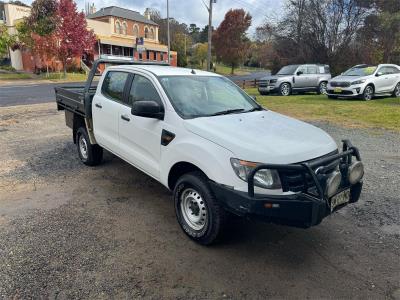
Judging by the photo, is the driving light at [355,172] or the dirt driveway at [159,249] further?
the driving light at [355,172]

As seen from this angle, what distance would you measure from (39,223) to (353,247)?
3.54 m

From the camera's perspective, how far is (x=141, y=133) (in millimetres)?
4297

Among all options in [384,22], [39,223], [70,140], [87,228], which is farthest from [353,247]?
[384,22]

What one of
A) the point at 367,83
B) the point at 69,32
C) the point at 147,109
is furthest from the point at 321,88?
the point at 69,32

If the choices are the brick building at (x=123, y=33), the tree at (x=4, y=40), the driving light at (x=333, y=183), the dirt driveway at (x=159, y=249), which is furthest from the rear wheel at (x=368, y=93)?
the brick building at (x=123, y=33)

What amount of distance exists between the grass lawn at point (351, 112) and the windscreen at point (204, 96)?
6.42 metres

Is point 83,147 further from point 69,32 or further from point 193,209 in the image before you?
point 69,32

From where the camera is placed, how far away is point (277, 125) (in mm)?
3857

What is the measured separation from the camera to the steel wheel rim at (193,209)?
356 centimetres

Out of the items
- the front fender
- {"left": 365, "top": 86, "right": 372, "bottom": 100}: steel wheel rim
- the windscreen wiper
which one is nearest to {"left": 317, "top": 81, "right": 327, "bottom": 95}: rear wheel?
{"left": 365, "top": 86, "right": 372, "bottom": 100}: steel wheel rim

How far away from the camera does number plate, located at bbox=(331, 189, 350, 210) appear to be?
10.6ft

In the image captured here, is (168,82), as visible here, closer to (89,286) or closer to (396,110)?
(89,286)

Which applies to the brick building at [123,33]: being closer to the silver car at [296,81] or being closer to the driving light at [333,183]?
the silver car at [296,81]

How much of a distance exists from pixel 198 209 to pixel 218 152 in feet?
2.49
